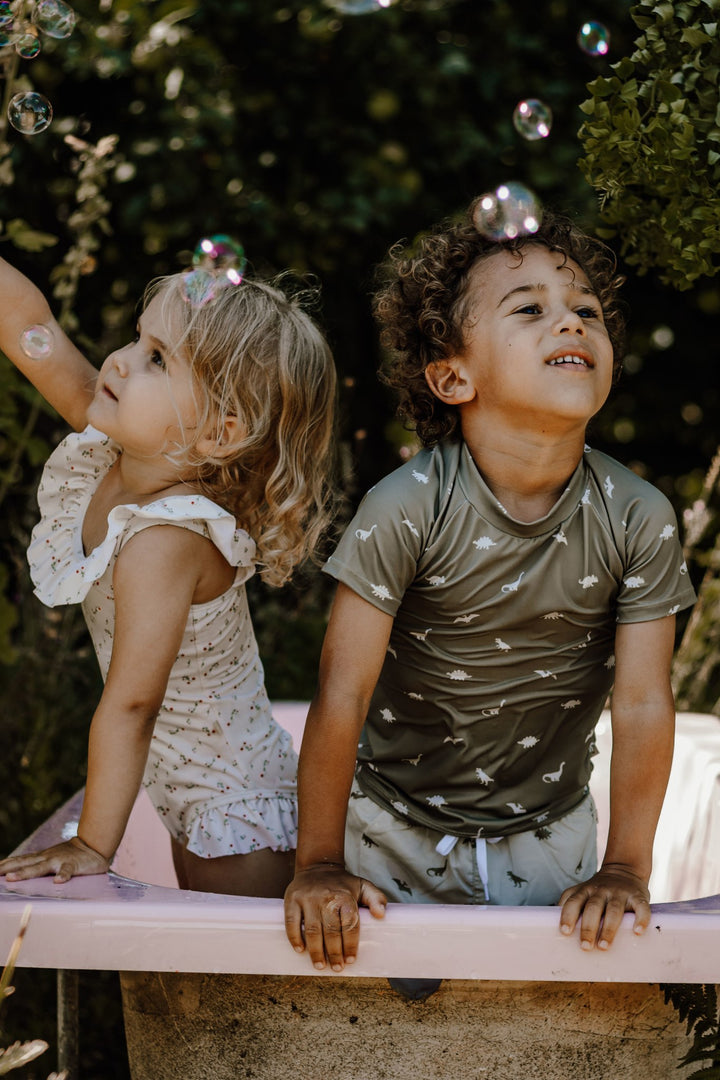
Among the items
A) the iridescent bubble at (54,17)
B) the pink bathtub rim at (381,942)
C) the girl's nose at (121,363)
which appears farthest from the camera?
the iridescent bubble at (54,17)

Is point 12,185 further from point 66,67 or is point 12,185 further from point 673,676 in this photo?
point 673,676

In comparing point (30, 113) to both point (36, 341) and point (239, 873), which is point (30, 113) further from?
point (239, 873)

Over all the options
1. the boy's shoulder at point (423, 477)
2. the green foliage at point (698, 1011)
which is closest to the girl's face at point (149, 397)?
the boy's shoulder at point (423, 477)

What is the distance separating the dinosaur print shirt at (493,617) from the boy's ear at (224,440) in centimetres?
26

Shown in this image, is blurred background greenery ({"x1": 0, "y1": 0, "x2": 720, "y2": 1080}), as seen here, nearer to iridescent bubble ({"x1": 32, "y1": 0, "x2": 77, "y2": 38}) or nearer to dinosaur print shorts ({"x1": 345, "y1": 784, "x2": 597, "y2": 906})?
iridescent bubble ({"x1": 32, "y1": 0, "x2": 77, "y2": 38})

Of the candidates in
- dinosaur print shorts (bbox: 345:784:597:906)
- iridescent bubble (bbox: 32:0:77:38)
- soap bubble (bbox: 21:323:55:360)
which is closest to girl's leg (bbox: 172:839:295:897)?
dinosaur print shorts (bbox: 345:784:597:906)

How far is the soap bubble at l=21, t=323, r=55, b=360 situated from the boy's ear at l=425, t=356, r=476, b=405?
0.60 m

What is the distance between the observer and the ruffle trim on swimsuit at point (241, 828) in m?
1.82

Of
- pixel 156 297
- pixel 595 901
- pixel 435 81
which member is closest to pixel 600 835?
pixel 595 901

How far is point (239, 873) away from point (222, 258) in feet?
3.21

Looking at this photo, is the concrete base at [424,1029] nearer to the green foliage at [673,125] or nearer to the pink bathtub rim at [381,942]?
the pink bathtub rim at [381,942]

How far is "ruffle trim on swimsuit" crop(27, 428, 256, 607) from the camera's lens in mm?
1713

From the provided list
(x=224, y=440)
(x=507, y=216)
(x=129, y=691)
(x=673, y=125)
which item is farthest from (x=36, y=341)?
(x=673, y=125)

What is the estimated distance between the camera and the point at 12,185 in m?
3.32
